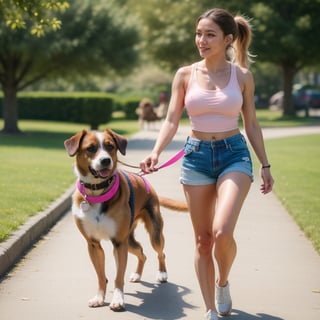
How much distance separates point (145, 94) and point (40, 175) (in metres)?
47.8

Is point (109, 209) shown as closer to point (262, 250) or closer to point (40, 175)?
point (262, 250)

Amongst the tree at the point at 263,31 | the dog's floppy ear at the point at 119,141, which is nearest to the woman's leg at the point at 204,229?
the dog's floppy ear at the point at 119,141

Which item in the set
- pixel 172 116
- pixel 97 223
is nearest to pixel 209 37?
pixel 172 116

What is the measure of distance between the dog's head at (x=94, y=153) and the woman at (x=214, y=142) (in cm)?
35

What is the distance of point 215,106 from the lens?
213 inches

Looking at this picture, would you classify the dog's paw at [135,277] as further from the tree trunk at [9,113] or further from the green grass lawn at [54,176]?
the tree trunk at [9,113]

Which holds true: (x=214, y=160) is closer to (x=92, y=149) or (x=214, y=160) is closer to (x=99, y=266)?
(x=92, y=149)

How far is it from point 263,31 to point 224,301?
36901 millimetres

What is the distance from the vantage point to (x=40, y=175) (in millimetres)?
14461

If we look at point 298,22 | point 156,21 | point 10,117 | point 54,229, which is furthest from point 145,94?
point 54,229

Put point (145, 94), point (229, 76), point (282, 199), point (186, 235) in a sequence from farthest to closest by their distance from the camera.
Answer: point (145, 94), point (282, 199), point (186, 235), point (229, 76)

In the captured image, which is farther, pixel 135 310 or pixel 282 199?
pixel 282 199

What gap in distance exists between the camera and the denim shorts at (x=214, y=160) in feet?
17.7

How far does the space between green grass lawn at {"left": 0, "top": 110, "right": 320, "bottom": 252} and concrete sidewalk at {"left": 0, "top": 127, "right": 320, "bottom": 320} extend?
0.47 metres
